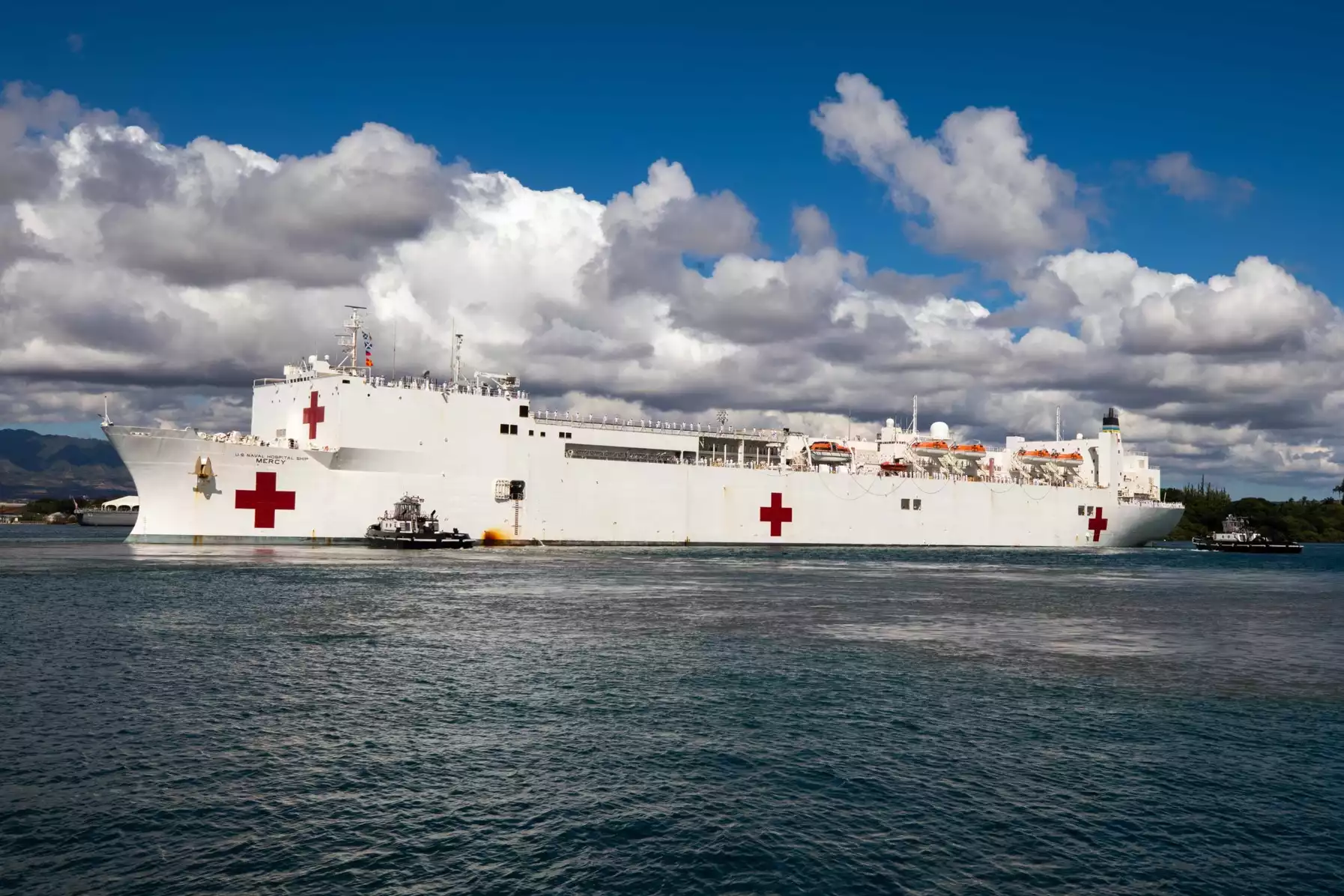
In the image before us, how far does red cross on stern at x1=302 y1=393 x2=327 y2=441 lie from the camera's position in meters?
34.9

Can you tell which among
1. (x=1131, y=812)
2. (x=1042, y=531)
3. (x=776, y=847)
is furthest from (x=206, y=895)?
(x=1042, y=531)

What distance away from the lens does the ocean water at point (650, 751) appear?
21.7 feet

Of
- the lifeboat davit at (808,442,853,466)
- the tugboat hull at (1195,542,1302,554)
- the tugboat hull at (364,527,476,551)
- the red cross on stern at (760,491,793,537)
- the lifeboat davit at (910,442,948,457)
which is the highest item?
the lifeboat davit at (910,442,948,457)

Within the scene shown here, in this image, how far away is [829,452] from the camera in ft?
155

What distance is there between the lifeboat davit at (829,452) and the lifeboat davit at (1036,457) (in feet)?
45.2

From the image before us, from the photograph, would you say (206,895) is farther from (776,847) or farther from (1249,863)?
(1249,863)

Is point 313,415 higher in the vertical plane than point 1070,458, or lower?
higher

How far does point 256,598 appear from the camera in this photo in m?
20.1

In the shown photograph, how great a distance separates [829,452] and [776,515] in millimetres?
4989

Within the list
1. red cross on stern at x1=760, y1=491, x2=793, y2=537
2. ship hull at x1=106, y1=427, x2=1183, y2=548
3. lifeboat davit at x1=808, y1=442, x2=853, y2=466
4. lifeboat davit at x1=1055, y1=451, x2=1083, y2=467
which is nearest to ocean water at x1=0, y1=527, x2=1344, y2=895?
ship hull at x1=106, y1=427, x2=1183, y2=548

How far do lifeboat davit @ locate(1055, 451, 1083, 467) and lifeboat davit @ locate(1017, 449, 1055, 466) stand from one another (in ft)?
1.14

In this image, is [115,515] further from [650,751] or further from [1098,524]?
[650,751]

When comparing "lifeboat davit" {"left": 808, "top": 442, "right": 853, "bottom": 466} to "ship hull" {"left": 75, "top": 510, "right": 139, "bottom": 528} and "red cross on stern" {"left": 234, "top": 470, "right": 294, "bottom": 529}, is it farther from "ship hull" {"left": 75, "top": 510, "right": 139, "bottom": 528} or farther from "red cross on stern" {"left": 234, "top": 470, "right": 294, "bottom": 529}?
"ship hull" {"left": 75, "top": 510, "right": 139, "bottom": 528}

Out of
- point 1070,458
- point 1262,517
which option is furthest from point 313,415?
point 1262,517
